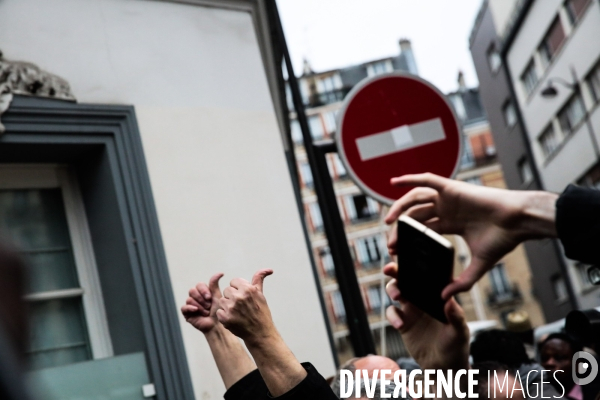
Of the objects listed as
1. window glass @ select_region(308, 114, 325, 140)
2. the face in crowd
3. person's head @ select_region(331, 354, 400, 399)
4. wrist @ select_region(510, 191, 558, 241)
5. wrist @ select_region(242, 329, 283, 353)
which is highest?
window glass @ select_region(308, 114, 325, 140)

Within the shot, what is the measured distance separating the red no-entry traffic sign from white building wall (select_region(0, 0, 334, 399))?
116 centimetres

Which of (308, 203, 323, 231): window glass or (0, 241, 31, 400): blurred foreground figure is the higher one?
(308, 203, 323, 231): window glass

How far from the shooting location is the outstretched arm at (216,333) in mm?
3057

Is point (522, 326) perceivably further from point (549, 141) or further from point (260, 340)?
point (549, 141)

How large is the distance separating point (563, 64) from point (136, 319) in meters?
32.3

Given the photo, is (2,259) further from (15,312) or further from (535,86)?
(535,86)

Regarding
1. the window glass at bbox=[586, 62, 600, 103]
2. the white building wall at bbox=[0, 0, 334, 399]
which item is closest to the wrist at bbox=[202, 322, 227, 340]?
the white building wall at bbox=[0, 0, 334, 399]

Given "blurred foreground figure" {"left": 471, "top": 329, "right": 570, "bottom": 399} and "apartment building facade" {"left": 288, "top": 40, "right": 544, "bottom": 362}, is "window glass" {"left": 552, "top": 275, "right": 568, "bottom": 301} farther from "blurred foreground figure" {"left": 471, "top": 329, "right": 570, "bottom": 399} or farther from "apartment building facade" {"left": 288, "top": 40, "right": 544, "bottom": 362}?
"blurred foreground figure" {"left": 471, "top": 329, "right": 570, "bottom": 399}

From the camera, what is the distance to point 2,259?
1052 mm

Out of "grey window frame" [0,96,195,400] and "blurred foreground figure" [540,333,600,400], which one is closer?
"grey window frame" [0,96,195,400]

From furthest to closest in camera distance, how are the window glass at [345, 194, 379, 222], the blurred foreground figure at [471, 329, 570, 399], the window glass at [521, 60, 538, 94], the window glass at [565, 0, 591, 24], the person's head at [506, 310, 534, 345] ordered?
the window glass at [345, 194, 379, 222] < the window glass at [521, 60, 538, 94] < the window glass at [565, 0, 591, 24] < the person's head at [506, 310, 534, 345] < the blurred foreground figure at [471, 329, 570, 399]

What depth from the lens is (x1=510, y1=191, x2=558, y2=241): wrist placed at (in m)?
1.75

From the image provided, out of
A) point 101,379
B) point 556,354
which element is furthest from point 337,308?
point 101,379
